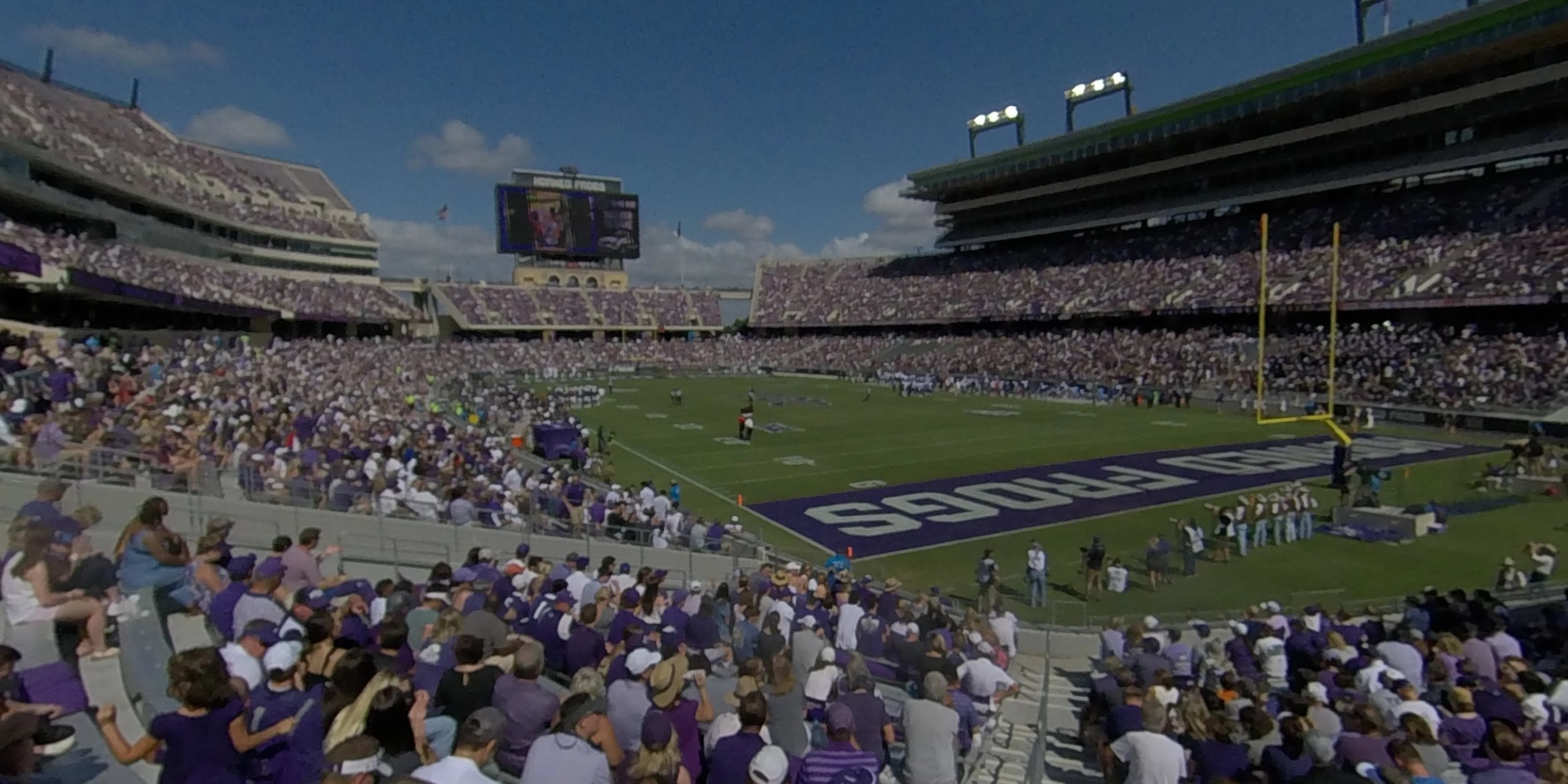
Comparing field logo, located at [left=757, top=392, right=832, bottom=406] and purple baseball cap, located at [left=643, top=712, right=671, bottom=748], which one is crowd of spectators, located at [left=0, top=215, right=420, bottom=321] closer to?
field logo, located at [left=757, top=392, right=832, bottom=406]

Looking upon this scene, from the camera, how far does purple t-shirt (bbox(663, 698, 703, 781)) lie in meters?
4.42

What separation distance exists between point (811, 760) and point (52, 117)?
50.1 metres

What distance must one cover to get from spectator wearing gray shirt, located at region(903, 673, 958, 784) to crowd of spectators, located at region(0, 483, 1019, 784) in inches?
0.4

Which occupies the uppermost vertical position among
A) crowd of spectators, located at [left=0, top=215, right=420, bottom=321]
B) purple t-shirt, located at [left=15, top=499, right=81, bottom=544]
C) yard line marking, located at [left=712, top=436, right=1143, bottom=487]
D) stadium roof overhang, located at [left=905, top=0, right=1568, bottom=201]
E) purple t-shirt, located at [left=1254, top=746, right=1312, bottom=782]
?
stadium roof overhang, located at [left=905, top=0, right=1568, bottom=201]

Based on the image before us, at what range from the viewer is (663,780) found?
3.56m

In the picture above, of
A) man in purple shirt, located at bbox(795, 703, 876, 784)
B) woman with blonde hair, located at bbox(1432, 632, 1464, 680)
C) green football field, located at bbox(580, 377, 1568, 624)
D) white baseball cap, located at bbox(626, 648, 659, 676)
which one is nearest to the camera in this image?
man in purple shirt, located at bbox(795, 703, 876, 784)

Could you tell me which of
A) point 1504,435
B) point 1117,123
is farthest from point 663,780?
point 1117,123

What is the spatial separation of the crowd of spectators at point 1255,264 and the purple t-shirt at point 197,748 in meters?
45.0

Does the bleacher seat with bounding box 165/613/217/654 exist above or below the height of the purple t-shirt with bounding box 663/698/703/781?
above

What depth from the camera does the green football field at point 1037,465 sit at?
13.9 metres

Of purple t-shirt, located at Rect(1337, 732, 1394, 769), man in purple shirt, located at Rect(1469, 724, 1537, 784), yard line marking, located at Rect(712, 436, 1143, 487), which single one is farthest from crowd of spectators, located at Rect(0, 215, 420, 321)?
man in purple shirt, located at Rect(1469, 724, 1537, 784)

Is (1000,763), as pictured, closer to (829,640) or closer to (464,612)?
(829,640)

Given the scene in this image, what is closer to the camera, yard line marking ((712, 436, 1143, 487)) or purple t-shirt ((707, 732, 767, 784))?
purple t-shirt ((707, 732, 767, 784))

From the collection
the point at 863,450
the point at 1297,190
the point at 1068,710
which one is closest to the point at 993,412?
the point at 863,450
